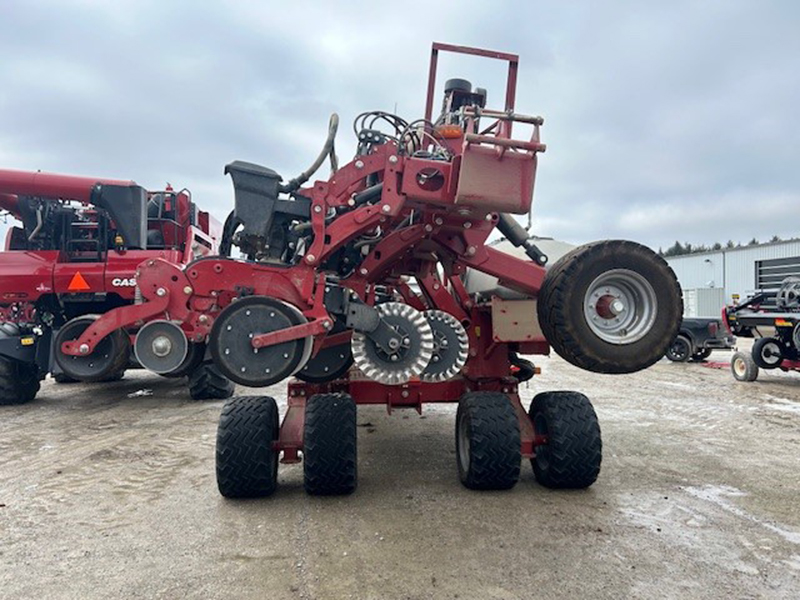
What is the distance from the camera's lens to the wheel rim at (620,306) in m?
3.13

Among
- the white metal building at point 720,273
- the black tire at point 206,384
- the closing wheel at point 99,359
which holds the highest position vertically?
the white metal building at point 720,273

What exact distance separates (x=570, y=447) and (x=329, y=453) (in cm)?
173

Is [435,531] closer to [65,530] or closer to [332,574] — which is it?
[332,574]

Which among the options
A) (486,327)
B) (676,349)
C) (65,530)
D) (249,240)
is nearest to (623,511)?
(486,327)

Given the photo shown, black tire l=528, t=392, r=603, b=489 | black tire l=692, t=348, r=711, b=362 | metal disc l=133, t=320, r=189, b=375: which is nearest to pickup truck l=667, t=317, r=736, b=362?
black tire l=692, t=348, r=711, b=362

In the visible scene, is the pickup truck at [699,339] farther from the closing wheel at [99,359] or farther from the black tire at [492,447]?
the closing wheel at [99,359]

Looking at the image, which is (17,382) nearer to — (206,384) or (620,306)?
(206,384)

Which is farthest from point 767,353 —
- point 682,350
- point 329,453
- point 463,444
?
point 329,453

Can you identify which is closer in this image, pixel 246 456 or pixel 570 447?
pixel 246 456

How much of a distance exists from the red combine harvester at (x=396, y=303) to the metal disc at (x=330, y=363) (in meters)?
0.01

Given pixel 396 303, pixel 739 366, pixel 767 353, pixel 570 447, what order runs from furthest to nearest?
1. pixel 739 366
2. pixel 767 353
3. pixel 570 447
4. pixel 396 303

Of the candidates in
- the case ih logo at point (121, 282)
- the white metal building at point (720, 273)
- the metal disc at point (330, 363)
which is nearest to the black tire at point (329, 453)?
the metal disc at point (330, 363)

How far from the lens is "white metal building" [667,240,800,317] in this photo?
29906mm

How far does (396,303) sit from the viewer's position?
374 cm
